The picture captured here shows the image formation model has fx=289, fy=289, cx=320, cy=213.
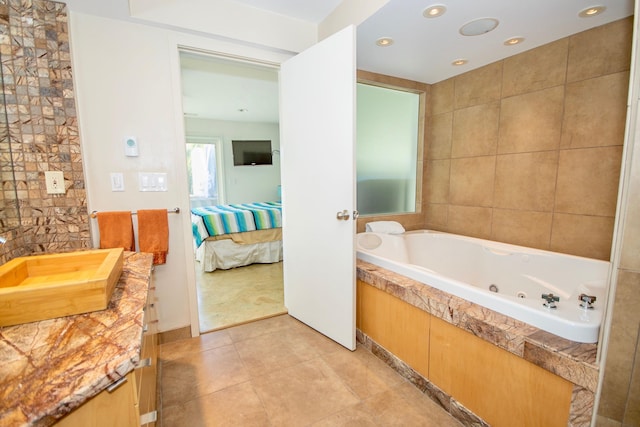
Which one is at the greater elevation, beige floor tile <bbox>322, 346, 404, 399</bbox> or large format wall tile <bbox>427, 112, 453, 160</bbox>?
large format wall tile <bbox>427, 112, 453, 160</bbox>

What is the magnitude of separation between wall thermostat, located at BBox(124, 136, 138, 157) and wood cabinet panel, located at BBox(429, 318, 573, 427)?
6.77 feet

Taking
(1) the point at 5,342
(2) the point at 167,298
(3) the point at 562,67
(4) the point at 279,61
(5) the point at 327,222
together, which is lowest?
(2) the point at 167,298

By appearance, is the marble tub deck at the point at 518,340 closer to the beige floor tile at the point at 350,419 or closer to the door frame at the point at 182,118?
the beige floor tile at the point at 350,419

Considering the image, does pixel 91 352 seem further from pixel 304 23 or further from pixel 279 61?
pixel 304 23

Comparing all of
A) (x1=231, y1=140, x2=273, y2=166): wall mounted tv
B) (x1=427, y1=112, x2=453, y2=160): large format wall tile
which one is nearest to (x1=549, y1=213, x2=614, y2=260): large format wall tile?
(x1=427, y1=112, x2=453, y2=160): large format wall tile

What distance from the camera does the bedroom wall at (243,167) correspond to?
5742 millimetres

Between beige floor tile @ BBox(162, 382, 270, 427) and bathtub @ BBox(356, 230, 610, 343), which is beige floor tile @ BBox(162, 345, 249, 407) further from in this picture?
bathtub @ BBox(356, 230, 610, 343)

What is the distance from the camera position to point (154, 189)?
195 cm

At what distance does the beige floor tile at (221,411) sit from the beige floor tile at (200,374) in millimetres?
54

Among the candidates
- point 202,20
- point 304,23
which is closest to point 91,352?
point 202,20

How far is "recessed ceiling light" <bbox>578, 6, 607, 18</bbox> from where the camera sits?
162 centimetres

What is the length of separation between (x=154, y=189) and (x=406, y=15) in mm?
1938

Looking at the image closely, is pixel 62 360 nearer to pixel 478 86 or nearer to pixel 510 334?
pixel 510 334

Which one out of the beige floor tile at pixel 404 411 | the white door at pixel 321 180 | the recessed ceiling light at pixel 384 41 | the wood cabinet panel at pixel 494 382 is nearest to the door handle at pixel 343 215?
the white door at pixel 321 180
